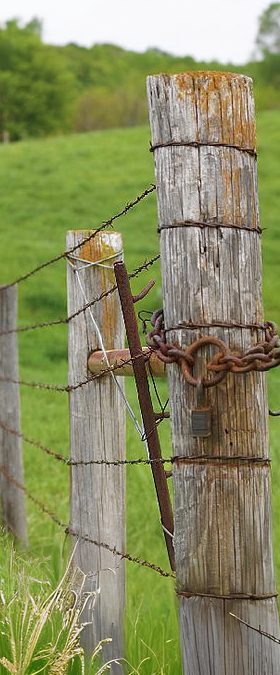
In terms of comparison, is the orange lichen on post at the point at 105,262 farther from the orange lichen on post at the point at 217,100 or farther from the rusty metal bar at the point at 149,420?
the orange lichen on post at the point at 217,100

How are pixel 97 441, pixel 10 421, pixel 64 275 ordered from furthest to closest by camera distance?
1. pixel 64 275
2. pixel 10 421
3. pixel 97 441

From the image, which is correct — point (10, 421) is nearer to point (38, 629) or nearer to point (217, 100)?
point (38, 629)

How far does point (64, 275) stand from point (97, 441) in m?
15.4

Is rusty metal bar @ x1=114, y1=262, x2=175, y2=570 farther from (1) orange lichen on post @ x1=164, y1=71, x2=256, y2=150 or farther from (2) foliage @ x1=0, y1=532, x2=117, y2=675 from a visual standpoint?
(1) orange lichen on post @ x1=164, y1=71, x2=256, y2=150

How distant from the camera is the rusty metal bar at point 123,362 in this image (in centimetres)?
326

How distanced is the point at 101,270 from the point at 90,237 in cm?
13

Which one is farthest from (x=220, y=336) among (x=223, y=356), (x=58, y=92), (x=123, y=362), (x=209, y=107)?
(x=58, y=92)

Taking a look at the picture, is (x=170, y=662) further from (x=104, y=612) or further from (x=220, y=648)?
(x=220, y=648)

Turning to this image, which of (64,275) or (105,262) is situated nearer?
(105,262)

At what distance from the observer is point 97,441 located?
3994mm

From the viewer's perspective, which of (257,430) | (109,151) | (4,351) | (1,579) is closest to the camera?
(257,430)

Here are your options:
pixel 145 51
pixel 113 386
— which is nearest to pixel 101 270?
pixel 113 386

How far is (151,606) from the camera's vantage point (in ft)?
15.8

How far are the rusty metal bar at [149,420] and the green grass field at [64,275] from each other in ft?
2.06
